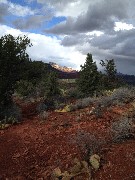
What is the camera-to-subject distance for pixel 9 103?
2177 centimetres

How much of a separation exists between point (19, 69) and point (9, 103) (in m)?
2.54

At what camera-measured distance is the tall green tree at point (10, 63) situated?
21125mm

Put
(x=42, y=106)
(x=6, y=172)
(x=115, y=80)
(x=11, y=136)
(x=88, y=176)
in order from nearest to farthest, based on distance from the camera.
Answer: (x=88, y=176) < (x=6, y=172) < (x=11, y=136) < (x=42, y=106) < (x=115, y=80)

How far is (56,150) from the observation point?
1138cm

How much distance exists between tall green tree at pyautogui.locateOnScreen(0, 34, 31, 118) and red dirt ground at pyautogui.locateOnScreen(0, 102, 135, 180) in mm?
6111

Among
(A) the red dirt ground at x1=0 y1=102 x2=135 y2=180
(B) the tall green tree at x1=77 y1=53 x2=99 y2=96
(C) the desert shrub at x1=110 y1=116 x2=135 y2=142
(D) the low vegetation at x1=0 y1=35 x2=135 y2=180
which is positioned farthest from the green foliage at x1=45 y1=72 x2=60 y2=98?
(C) the desert shrub at x1=110 y1=116 x2=135 y2=142

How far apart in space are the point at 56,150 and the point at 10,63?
37.9 feet

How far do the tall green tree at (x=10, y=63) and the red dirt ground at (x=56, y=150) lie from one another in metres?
6.11

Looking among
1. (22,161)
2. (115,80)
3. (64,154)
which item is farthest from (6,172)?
(115,80)

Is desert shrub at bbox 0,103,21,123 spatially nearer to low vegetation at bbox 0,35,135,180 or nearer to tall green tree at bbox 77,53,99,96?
low vegetation at bbox 0,35,135,180

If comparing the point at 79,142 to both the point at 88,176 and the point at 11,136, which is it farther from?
the point at 11,136

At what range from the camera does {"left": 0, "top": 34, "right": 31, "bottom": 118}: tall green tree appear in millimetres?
21125

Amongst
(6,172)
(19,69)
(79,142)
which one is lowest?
(6,172)

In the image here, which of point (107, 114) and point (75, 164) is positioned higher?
point (107, 114)
